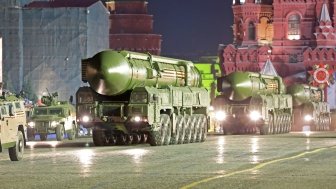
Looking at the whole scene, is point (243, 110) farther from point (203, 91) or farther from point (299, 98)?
point (299, 98)

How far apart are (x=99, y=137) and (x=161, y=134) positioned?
8.43ft

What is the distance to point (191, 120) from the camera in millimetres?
48219

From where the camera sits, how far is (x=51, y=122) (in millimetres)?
57531

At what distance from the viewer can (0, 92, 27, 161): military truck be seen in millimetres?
30272

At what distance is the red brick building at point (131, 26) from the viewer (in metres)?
173

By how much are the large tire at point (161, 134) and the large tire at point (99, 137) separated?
2.07 m

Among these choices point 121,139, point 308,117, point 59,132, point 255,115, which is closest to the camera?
point 121,139

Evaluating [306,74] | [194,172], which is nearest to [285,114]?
[194,172]

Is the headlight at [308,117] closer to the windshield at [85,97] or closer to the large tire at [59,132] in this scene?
the large tire at [59,132]

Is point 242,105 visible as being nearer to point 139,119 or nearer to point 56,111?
point 56,111

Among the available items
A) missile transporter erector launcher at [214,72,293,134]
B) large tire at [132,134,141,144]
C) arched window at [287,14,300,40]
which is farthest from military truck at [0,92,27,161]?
arched window at [287,14,300,40]

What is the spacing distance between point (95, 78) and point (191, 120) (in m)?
7.95

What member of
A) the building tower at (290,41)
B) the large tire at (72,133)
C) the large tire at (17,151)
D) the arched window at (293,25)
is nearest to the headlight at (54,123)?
the large tire at (72,133)

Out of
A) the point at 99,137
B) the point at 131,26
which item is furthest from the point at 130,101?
the point at 131,26
